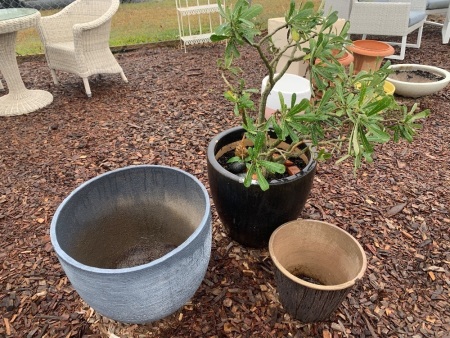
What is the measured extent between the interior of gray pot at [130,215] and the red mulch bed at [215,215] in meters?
0.28

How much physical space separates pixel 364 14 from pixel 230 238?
3666mm

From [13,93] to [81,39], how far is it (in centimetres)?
88

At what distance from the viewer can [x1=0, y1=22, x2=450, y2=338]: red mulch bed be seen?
4.75 ft

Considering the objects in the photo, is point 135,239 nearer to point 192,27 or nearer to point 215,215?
point 215,215

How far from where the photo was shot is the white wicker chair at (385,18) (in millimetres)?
3936

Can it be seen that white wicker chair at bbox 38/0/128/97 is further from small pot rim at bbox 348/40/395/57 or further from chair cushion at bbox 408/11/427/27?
chair cushion at bbox 408/11/427/27

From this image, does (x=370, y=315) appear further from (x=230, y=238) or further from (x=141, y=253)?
(x=141, y=253)

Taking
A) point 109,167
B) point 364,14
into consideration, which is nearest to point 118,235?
point 109,167

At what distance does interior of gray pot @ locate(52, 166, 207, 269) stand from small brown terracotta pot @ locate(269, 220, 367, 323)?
40 cm

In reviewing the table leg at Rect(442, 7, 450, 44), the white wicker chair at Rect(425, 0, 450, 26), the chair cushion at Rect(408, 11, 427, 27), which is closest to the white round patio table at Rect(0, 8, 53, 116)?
the chair cushion at Rect(408, 11, 427, 27)

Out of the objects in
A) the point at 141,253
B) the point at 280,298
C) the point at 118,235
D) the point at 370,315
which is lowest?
the point at 370,315

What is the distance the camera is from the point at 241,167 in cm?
162

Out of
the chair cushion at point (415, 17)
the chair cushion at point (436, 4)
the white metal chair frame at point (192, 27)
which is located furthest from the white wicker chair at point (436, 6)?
the white metal chair frame at point (192, 27)

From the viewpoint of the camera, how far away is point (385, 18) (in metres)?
4.04
